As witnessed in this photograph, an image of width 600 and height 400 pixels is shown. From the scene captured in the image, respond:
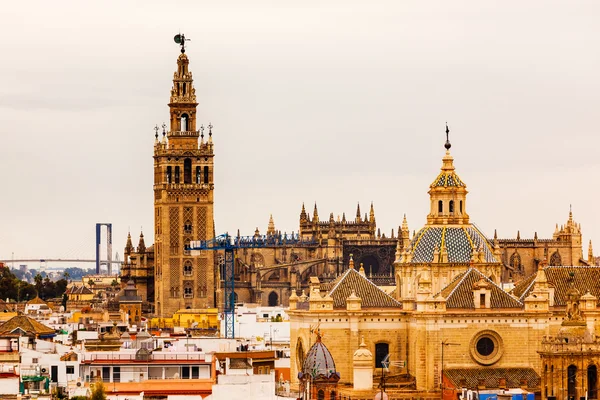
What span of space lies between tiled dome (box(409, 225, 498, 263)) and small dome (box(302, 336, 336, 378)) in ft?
49.1

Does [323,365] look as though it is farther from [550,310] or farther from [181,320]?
[181,320]

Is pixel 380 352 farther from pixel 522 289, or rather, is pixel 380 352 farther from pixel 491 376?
pixel 522 289

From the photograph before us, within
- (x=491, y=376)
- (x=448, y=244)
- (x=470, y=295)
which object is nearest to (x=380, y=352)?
(x=470, y=295)

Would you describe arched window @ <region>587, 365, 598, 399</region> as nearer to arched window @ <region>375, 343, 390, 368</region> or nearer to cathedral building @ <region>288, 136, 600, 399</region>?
cathedral building @ <region>288, 136, 600, 399</region>

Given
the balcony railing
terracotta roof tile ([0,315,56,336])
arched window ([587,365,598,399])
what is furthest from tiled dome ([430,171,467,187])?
terracotta roof tile ([0,315,56,336])

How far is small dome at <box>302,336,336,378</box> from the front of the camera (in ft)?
318

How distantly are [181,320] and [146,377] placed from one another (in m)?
82.1

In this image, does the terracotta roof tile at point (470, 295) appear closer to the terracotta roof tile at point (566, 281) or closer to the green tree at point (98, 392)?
the terracotta roof tile at point (566, 281)

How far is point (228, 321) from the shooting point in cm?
17575

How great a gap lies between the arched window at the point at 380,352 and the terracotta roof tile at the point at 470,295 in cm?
350

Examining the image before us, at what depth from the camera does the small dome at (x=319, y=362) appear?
96.9m

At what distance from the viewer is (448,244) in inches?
4446

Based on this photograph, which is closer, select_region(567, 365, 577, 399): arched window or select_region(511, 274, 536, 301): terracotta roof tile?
select_region(567, 365, 577, 399): arched window

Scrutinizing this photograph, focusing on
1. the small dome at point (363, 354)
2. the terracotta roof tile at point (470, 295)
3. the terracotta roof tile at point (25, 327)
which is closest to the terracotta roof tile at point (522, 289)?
the terracotta roof tile at point (470, 295)
